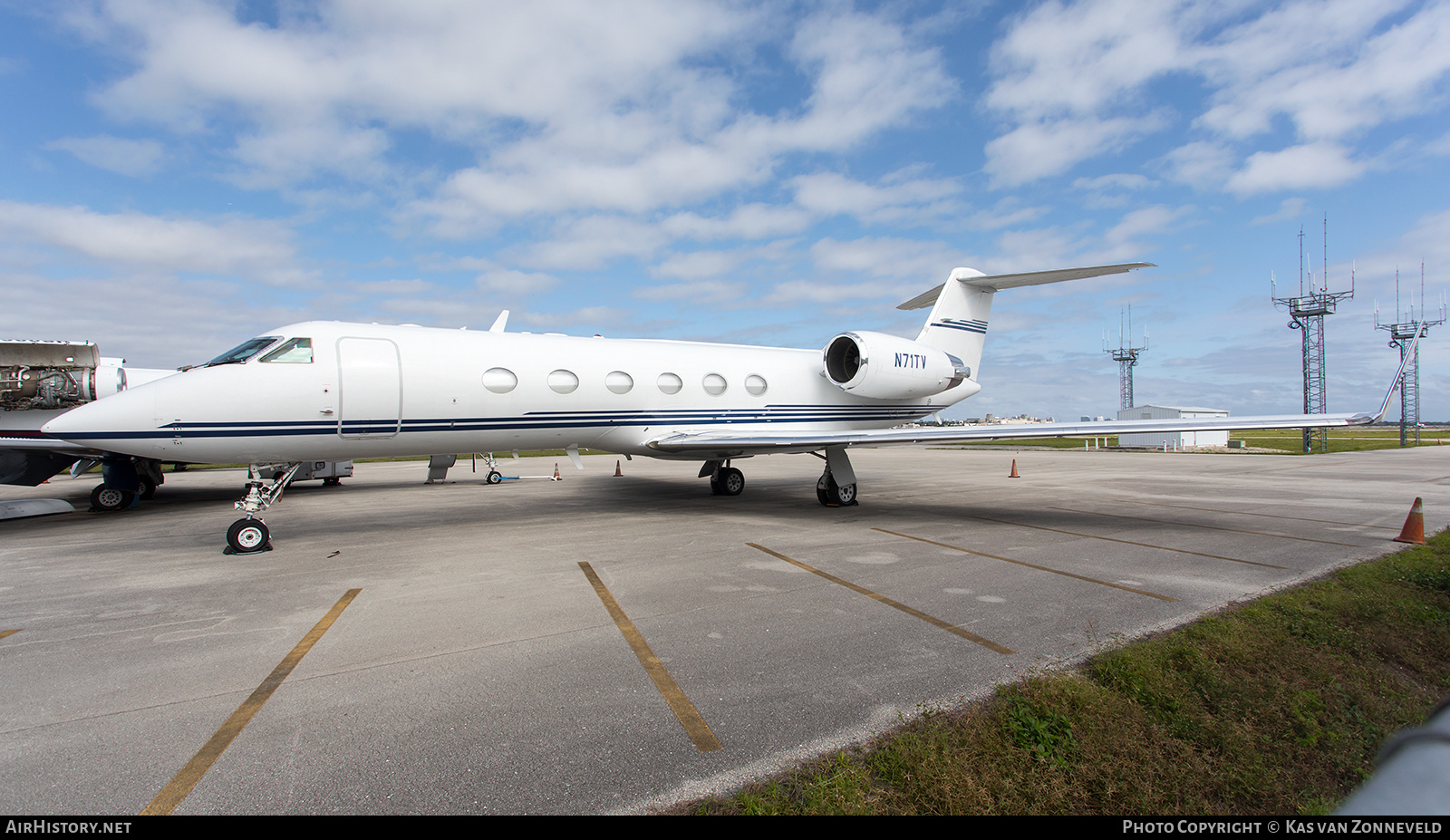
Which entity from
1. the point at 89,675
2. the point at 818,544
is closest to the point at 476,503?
the point at 818,544

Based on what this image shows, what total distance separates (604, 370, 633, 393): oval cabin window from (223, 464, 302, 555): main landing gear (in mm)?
4795

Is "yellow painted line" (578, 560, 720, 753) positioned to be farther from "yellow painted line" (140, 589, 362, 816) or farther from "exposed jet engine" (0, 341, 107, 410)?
"exposed jet engine" (0, 341, 107, 410)

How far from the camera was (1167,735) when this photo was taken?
314 centimetres

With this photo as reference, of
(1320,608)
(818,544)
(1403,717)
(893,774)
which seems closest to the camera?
(893,774)

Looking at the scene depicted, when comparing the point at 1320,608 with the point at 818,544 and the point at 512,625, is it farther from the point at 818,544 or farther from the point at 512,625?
the point at 512,625

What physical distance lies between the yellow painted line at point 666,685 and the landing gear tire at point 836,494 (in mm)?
6706

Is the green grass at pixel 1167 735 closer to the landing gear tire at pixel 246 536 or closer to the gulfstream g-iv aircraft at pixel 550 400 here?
the gulfstream g-iv aircraft at pixel 550 400

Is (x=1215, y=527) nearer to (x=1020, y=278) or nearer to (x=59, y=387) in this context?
(x=1020, y=278)

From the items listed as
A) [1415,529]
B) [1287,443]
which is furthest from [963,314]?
[1287,443]

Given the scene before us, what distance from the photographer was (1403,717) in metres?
3.30

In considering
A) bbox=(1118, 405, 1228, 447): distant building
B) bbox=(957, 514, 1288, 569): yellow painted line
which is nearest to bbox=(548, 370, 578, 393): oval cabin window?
bbox=(957, 514, 1288, 569): yellow painted line

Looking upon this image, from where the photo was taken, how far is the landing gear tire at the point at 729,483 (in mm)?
14141

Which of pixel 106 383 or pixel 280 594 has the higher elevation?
pixel 106 383

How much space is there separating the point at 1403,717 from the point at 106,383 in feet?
70.6
